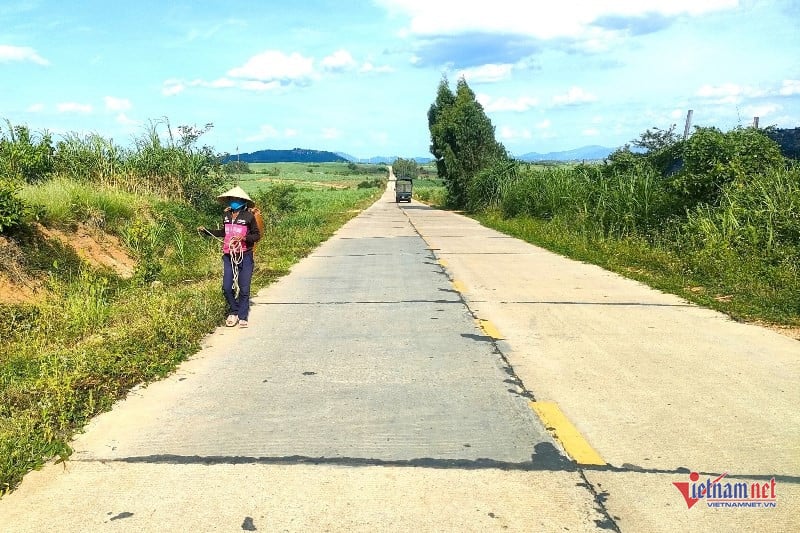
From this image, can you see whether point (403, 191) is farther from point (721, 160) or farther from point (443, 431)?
point (443, 431)

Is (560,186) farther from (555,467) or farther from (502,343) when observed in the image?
(555,467)

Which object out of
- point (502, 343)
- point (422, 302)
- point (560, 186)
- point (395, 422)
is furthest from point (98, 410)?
point (560, 186)

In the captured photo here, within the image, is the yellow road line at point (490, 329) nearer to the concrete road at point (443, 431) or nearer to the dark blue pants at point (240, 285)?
the concrete road at point (443, 431)

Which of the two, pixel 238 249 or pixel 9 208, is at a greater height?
pixel 9 208

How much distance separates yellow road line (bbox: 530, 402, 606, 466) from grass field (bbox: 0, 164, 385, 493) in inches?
122

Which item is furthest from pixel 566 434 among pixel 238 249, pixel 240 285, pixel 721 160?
pixel 721 160

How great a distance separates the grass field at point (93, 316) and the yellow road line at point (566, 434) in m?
3.09

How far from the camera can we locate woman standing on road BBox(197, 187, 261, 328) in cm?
758

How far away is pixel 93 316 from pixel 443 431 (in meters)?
5.17

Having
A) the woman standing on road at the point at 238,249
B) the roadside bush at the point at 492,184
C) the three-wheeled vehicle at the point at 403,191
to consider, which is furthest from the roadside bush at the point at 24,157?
the three-wheeled vehicle at the point at 403,191

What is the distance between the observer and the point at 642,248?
13562 mm

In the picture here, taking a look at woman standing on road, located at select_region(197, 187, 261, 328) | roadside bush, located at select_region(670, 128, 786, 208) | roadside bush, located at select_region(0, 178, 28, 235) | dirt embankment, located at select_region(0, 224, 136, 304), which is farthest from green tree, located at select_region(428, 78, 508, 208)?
woman standing on road, located at select_region(197, 187, 261, 328)

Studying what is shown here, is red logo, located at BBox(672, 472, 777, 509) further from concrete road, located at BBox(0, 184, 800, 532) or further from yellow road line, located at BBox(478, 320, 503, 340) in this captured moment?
yellow road line, located at BBox(478, 320, 503, 340)

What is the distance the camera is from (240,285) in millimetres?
7637
